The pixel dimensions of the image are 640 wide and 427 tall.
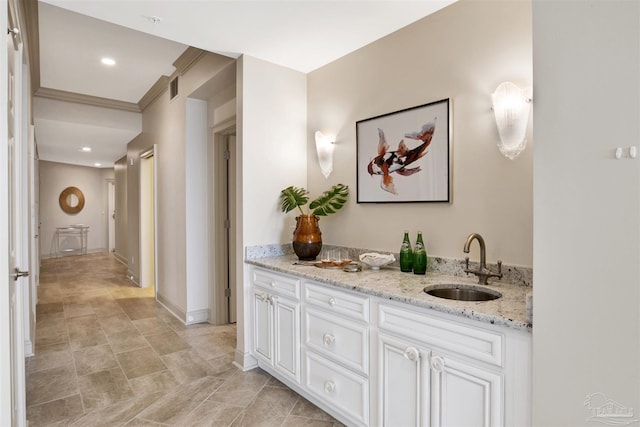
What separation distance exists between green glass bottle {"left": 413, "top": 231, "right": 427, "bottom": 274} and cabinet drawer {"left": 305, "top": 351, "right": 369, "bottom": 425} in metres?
0.70

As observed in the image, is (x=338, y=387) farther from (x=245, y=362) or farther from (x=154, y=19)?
(x=154, y=19)

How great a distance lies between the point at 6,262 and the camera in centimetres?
114

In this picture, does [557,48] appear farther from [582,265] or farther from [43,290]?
[43,290]

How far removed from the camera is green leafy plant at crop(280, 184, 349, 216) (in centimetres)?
273

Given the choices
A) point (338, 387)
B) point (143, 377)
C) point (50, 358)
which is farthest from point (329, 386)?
point (50, 358)

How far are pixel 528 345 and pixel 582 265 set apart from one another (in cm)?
35

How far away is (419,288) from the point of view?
179cm

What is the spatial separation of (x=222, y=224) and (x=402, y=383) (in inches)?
103

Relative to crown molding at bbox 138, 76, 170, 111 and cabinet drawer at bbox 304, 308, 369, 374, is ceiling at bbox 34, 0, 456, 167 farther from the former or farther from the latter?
cabinet drawer at bbox 304, 308, 369, 374

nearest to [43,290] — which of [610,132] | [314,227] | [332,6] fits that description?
[314,227]

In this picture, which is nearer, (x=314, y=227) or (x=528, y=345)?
(x=528, y=345)

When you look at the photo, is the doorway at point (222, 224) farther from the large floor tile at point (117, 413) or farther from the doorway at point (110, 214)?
the doorway at point (110, 214)

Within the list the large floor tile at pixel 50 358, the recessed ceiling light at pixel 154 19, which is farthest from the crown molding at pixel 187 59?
the large floor tile at pixel 50 358

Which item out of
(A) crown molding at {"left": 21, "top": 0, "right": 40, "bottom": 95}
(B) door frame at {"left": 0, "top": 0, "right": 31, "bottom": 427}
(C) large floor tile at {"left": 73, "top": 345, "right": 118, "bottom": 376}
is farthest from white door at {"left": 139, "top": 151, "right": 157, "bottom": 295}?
(B) door frame at {"left": 0, "top": 0, "right": 31, "bottom": 427}
